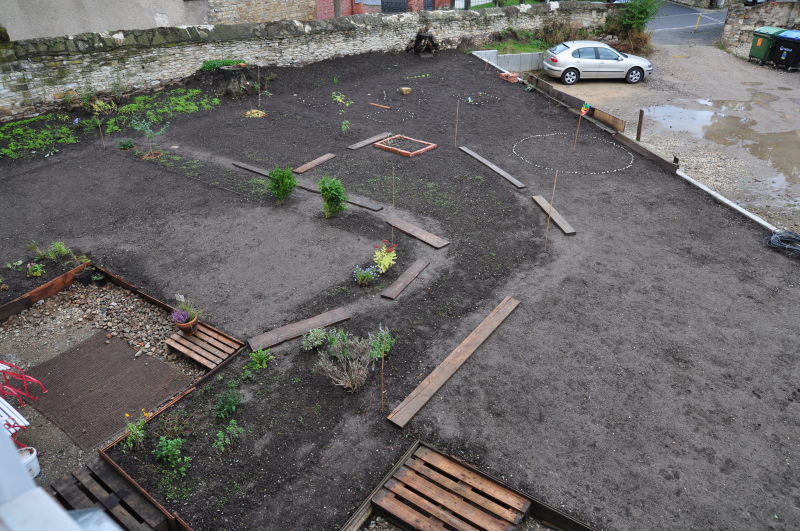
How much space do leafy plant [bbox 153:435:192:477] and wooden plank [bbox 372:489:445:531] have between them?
2028 mm

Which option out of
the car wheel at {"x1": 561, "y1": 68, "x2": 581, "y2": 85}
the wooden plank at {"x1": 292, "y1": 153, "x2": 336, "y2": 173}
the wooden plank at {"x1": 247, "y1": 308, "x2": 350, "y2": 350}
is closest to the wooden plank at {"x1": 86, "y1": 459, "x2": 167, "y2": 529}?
the wooden plank at {"x1": 247, "y1": 308, "x2": 350, "y2": 350}

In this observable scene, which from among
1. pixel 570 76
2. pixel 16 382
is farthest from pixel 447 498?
pixel 570 76

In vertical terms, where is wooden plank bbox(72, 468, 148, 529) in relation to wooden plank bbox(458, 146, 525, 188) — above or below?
below

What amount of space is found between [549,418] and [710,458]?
170 centimetres

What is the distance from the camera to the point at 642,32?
22.7 meters

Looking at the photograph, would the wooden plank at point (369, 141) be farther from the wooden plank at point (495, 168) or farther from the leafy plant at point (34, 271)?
the leafy plant at point (34, 271)

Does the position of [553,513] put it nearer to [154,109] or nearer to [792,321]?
[792,321]

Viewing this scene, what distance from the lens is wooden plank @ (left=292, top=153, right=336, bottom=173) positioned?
38.1 ft

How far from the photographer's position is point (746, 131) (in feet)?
49.4

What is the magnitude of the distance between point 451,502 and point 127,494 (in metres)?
3.17

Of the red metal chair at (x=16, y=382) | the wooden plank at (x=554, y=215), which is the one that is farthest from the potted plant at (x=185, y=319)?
the wooden plank at (x=554, y=215)

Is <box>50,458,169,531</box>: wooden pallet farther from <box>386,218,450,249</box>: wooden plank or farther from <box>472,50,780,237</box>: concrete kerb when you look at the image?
<box>472,50,780,237</box>: concrete kerb

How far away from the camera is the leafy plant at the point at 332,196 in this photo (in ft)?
30.9

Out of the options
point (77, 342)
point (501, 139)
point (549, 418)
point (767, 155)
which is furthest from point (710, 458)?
point (767, 155)
